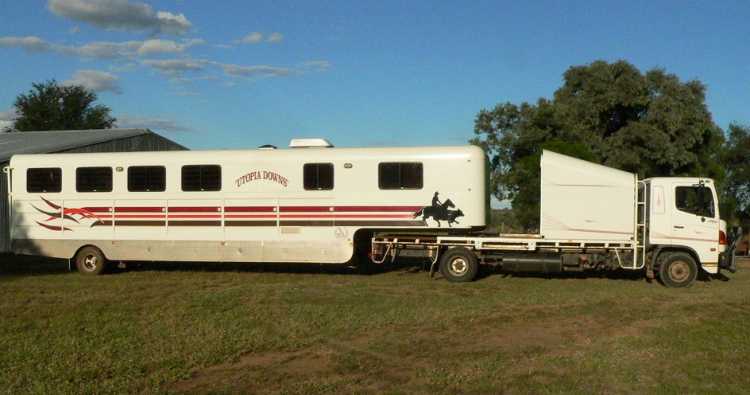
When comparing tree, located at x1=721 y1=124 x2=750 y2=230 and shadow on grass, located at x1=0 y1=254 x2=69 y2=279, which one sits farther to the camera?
tree, located at x1=721 y1=124 x2=750 y2=230

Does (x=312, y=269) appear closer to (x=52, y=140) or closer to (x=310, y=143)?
(x=310, y=143)

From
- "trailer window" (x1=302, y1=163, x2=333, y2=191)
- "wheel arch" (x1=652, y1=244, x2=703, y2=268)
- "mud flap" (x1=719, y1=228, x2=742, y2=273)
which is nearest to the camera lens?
"wheel arch" (x1=652, y1=244, x2=703, y2=268)

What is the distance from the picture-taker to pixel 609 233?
14297mm

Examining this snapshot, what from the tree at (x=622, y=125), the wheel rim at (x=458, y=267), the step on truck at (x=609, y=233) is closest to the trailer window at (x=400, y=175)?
the step on truck at (x=609, y=233)

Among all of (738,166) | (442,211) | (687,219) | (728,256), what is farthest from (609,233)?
(738,166)

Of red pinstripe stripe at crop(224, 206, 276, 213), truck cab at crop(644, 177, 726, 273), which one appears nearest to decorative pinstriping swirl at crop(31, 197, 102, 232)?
red pinstripe stripe at crop(224, 206, 276, 213)

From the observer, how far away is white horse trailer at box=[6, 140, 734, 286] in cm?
1422

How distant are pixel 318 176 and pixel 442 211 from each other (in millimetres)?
2816

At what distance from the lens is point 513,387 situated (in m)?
6.77

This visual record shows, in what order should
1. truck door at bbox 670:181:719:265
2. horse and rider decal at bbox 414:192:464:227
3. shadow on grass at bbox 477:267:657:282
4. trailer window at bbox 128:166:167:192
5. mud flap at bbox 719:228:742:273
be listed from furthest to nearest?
shadow on grass at bbox 477:267:657:282
trailer window at bbox 128:166:167:192
horse and rider decal at bbox 414:192:464:227
mud flap at bbox 719:228:742:273
truck door at bbox 670:181:719:265

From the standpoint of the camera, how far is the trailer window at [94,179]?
15828 millimetres

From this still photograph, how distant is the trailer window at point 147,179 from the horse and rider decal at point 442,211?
19.3 feet

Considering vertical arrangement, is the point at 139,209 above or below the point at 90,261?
above

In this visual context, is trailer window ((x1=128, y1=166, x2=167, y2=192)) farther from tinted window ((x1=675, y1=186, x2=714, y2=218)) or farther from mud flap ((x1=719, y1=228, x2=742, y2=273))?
mud flap ((x1=719, y1=228, x2=742, y2=273))
